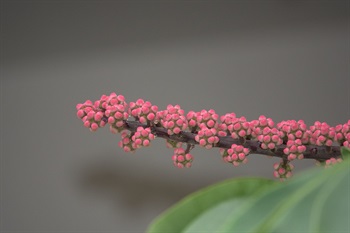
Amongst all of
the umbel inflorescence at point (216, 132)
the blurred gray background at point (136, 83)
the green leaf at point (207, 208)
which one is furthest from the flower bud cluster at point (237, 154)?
the blurred gray background at point (136, 83)

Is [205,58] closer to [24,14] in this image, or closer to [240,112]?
[240,112]

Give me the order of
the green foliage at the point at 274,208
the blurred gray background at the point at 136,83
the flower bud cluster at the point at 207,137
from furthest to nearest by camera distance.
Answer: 1. the blurred gray background at the point at 136,83
2. the flower bud cluster at the point at 207,137
3. the green foliage at the point at 274,208

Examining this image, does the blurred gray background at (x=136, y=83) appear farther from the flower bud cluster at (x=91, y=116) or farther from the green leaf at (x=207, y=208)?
the green leaf at (x=207, y=208)

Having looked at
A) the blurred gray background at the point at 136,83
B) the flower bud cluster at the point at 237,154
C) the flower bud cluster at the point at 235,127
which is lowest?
the flower bud cluster at the point at 237,154

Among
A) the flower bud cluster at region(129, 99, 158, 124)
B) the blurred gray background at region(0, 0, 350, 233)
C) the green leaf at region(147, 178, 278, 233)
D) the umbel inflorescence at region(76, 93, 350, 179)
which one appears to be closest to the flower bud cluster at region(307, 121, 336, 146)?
the umbel inflorescence at region(76, 93, 350, 179)

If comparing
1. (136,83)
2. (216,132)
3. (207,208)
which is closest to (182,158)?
(216,132)
